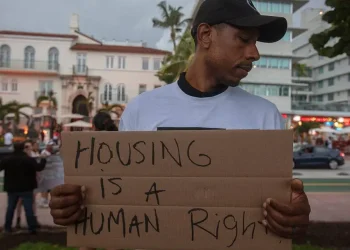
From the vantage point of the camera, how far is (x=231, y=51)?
5.87 ft

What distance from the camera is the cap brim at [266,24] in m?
1.73

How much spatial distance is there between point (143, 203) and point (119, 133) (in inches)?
11.3

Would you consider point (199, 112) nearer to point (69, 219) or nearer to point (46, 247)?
point (69, 219)

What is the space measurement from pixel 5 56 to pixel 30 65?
7.99 ft

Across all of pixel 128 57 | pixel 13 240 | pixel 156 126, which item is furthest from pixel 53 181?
pixel 128 57

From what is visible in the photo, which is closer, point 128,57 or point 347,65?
point 128,57

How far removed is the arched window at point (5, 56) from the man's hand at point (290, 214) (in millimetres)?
43259

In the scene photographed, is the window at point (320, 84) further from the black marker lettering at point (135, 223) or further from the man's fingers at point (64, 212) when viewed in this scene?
the man's fingers at point (64, 212)

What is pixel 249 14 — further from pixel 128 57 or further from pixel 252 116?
pixel 128 57

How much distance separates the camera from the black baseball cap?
1.74m

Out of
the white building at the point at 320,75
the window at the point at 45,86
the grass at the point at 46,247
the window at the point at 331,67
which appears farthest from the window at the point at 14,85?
the window at the point at 331,67

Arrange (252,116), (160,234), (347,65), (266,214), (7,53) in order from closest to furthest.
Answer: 1. (266,214)
2. (160,234)
3. (252,116)
4. (7,53)
5. (347,65)

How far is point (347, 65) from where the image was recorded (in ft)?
198

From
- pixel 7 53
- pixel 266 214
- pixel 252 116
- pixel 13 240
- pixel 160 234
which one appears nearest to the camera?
pixel 266 214
